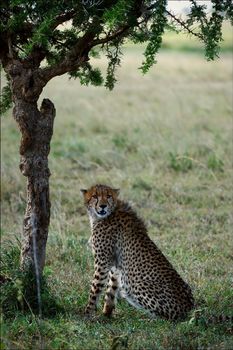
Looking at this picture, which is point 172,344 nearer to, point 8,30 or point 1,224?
point 8,30

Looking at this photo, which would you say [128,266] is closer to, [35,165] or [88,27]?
[35,165]

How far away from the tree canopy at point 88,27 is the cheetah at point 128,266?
1.01 m

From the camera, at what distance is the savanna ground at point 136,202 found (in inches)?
182

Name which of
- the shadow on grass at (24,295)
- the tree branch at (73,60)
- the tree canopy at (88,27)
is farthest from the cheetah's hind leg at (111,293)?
the tree branch at (73,60)

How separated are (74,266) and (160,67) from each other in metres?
19.8

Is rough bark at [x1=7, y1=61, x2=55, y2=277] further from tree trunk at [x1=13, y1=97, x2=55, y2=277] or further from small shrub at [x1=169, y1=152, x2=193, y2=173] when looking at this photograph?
small shrub at [x1=169, y1=152, x2=193, y2=173]

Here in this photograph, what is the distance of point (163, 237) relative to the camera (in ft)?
24.5

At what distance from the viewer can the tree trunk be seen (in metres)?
5.23

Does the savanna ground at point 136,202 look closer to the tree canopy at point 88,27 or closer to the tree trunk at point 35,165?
the tree trunk at point 35,165

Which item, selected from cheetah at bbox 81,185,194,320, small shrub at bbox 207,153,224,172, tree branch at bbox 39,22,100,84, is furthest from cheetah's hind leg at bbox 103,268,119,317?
small shrub at bbox 207,153,224,172

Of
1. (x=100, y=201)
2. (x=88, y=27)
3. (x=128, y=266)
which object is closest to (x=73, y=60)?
(x=88, y=27)

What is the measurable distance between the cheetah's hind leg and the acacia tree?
0.54 metres

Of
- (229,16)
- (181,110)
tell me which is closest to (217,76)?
(181,110)

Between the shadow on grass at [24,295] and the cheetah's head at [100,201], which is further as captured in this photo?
the cheetah's head at [100,201]
